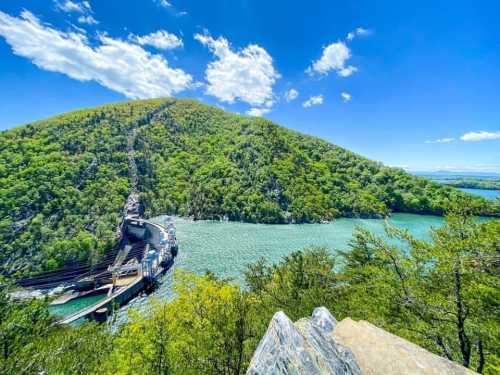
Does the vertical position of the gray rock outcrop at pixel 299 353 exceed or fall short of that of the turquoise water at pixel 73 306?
it exceeds it

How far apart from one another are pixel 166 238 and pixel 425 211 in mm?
111567

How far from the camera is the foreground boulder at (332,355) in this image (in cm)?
519

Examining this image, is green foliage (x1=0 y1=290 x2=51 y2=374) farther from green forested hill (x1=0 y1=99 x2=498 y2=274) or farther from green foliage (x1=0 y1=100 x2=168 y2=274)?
green foliage (x1=0 y1=100 x2=168 y2=274)

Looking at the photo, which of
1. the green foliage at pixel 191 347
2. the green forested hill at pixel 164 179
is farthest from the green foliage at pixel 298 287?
the green forested hill at pixel 164 179

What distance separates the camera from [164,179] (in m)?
119

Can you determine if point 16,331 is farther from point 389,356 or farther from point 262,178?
point 262,178

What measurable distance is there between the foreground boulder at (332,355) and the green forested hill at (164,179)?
67185 millimetres

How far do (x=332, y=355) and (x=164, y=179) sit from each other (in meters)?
123

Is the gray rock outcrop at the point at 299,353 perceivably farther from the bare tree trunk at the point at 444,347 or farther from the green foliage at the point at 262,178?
the green foliage at the point at 262,178

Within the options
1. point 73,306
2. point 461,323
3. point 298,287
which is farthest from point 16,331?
point 73,306

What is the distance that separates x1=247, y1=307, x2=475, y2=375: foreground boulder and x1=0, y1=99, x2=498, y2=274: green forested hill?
220 feet

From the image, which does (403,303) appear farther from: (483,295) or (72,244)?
(72,244)

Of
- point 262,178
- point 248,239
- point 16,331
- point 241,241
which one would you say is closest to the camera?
point 16,331

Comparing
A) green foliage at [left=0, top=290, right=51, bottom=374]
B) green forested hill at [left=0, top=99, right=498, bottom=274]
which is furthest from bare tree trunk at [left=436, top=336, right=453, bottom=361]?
green forested hill at [left=0, top=99, right=498, bottom=274]
